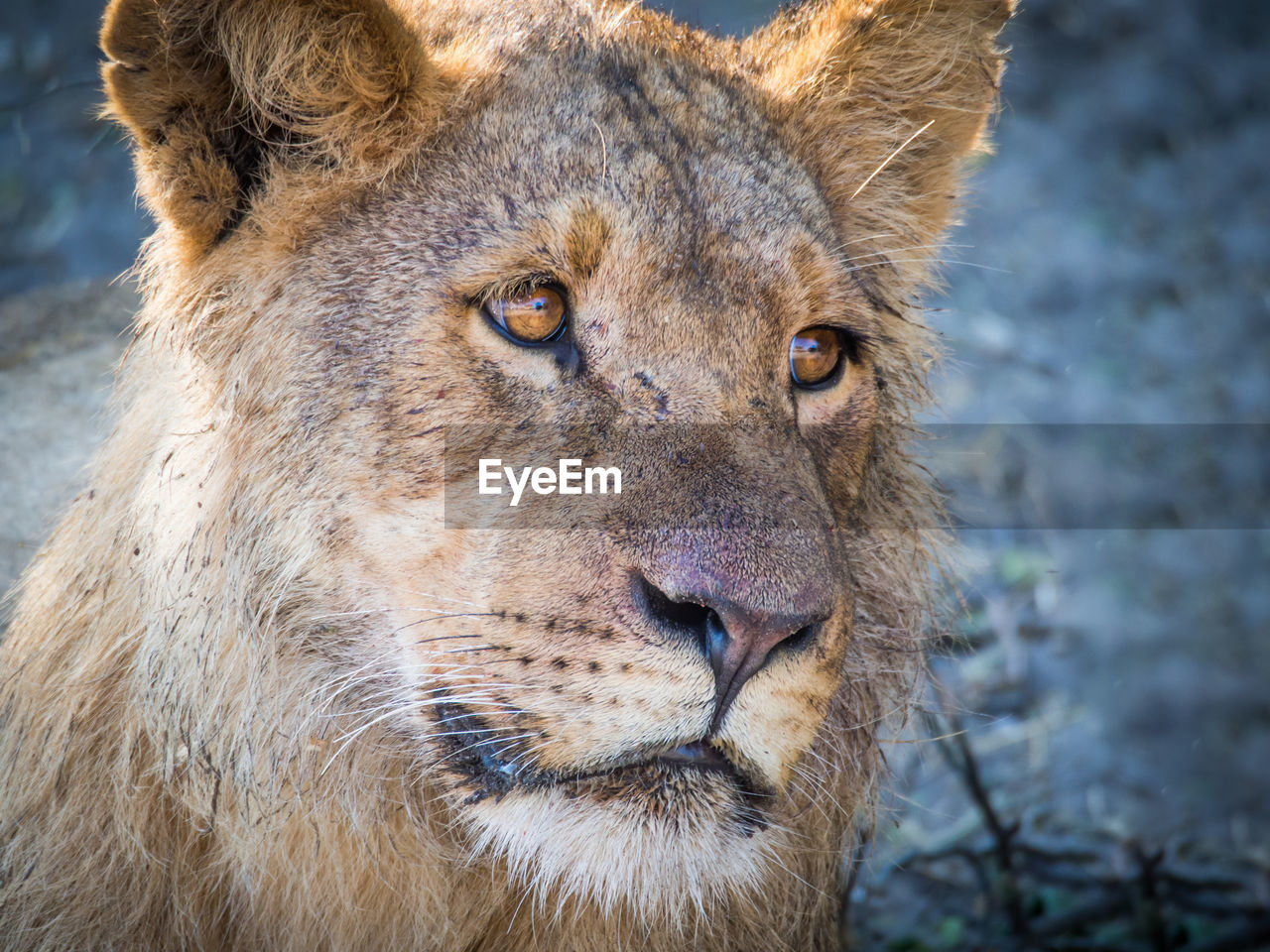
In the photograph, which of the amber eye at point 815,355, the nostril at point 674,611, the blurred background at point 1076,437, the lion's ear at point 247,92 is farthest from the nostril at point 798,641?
the blurred background at point 1076,437

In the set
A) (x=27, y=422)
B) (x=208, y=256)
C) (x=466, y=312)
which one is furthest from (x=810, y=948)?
(x=27, y=422)

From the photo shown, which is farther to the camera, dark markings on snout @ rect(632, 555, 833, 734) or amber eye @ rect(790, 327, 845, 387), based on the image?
amber eye @ rect(790, 327, 845, 387)

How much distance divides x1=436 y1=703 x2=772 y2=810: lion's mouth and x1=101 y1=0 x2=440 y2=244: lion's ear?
99 cm

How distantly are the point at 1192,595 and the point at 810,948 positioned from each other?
9.47 ft

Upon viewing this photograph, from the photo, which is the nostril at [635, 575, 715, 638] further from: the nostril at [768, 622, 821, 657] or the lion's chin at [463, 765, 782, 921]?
the lion's chin at [463, 765, 782, 921]

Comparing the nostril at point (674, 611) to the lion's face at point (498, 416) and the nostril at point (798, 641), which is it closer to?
the lion's face at point (498, 416)

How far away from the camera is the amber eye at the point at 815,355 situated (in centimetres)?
250

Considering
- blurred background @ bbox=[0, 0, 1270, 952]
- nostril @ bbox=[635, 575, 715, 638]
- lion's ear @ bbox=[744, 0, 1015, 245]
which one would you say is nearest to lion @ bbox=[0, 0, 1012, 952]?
nostril @ bbox=[635, 575, 715, 638]

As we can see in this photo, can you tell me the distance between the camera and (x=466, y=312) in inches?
86.4

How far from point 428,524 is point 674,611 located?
48cm

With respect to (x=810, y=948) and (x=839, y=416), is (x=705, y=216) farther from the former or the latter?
(x=810, y=948)

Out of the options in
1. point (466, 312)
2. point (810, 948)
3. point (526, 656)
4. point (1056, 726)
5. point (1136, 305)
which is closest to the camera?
point (526, 656)

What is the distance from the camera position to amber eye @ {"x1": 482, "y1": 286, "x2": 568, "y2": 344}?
220 centimetres

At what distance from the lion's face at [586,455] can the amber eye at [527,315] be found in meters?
0.02
